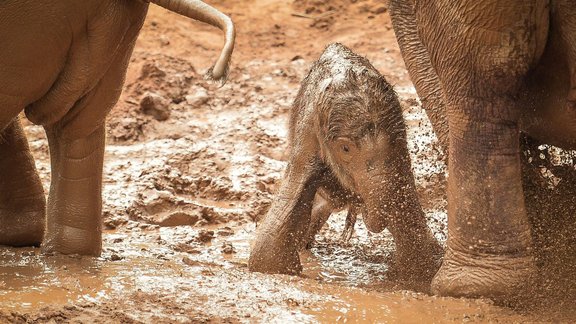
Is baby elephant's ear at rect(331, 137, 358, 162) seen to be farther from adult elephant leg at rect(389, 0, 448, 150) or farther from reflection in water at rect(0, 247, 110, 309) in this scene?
reflection in water at rect(0, 247, 110, 309)

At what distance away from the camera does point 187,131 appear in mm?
8578

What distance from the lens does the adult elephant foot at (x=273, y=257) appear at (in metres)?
5.52

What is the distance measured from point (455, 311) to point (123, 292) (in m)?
1.35

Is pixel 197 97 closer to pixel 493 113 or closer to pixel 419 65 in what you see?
pixel 419 65

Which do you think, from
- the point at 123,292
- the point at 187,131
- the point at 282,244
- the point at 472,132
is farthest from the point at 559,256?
the point at 187,131

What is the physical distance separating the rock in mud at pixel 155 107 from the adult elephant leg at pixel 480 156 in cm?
432

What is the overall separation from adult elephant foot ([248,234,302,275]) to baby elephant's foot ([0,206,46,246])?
118 centimetres

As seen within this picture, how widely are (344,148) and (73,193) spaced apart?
1.38 m

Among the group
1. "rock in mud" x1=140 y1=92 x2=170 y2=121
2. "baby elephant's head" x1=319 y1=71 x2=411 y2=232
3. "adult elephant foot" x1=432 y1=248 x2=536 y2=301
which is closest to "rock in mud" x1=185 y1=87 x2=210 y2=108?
"rock in mud" x1=140 y1=92 x2=170 y2=121

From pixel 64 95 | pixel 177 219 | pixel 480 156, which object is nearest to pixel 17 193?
pixel 64 95

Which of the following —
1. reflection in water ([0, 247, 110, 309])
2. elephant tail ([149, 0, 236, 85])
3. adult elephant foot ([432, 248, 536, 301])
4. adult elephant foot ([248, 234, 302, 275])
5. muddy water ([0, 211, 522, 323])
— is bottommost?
reflection in water ([0, 247, 110, 309])

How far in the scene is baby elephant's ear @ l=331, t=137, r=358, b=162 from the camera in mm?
5293

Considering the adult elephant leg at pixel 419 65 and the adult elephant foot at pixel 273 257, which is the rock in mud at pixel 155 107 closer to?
the adult elephant foot at pixel 273 257

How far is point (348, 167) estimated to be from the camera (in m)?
5.35
